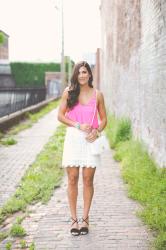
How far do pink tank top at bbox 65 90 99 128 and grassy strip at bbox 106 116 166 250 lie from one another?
1.25 meters

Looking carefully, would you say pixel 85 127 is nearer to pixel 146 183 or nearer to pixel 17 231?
pixel 17 231

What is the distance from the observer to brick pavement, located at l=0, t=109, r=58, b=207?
8.29 metres

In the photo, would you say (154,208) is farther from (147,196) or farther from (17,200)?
(17,200)

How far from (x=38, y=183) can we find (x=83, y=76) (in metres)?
3.03

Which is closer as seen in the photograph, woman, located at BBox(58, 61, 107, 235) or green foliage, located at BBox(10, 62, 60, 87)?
woman, located at BBox(58, 61, 107, 235)

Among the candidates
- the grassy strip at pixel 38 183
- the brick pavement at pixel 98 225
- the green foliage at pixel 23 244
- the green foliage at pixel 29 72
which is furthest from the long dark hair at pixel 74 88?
the green foliage at pixel 29 72

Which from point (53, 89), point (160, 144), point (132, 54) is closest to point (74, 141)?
point (160, 144)

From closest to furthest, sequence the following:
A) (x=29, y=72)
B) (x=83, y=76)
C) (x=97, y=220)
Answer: (x=83, y=76) < (x=97, y=220) < (x=29, y=72)

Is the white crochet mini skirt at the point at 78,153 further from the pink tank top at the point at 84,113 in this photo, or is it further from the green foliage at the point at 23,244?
the green foliage at the point at 23,244

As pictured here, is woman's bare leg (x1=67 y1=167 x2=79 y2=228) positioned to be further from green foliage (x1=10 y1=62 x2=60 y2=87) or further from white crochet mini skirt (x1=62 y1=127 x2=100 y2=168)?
green foliage (x1=10 y1=62 x2=60 y2=87)

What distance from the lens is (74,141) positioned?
554cm

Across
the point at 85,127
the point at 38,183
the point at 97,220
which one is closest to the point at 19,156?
the point at 38,183

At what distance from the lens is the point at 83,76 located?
559 cm

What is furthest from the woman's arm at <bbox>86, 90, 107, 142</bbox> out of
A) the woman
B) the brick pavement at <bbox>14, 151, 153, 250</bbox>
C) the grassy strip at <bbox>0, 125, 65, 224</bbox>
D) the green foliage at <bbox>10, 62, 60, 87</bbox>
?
the green foliage at <bbox>10, 62, 60, 87</bbox>
